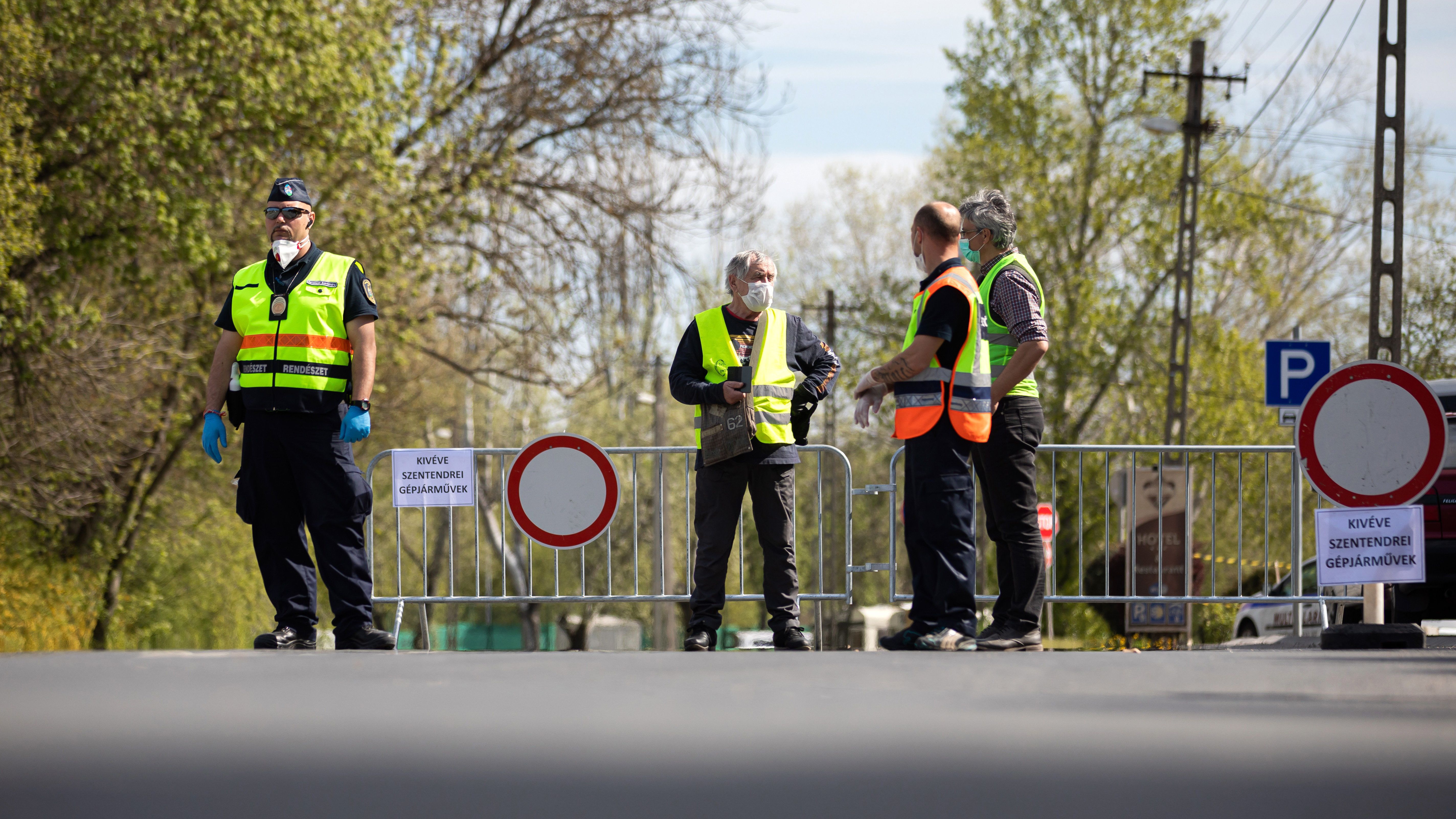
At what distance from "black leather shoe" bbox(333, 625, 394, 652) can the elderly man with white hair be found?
4.92 ft

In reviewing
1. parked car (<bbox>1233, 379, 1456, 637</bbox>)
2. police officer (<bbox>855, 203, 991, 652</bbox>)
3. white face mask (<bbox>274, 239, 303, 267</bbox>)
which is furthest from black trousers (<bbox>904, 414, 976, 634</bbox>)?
parked car (<bbox>1233, 379, 1456, 637</bbox>)

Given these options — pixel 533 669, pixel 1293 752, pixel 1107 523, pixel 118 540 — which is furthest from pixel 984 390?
pixel 118 540

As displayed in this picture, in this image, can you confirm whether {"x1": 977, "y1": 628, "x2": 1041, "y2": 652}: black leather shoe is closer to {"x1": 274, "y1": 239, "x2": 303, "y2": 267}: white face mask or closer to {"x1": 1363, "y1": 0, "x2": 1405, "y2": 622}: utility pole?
{"x1": 274, "y1": 239, "x2": 303, "y2": 267}: white face mask

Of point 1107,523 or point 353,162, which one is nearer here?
point 1107,523

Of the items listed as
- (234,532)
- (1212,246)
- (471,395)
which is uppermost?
(1212,246)

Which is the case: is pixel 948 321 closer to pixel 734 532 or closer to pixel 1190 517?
pixel 734 532

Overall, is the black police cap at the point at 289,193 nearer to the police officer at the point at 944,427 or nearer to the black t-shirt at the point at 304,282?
the black t-shirt at the point at 304,282

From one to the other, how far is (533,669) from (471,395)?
1150 inches

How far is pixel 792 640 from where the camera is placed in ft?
24.3

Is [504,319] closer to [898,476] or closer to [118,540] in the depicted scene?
[118,540]

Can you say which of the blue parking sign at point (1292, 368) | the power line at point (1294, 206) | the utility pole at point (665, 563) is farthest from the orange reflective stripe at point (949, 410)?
the power line at point (1294, 206)

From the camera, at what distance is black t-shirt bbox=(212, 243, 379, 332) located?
7.00 meters

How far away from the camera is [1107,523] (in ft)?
34.2

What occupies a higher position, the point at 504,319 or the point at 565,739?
the point at 504,319
